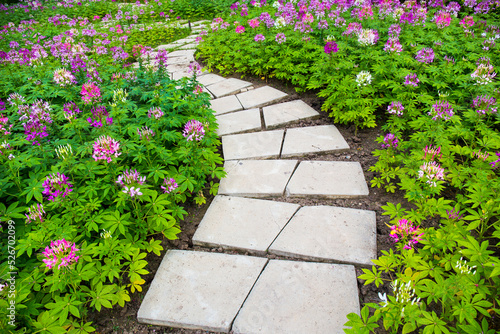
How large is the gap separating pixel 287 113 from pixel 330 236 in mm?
2004

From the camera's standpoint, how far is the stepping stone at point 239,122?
347 centimetres

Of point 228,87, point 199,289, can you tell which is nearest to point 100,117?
point 199,289

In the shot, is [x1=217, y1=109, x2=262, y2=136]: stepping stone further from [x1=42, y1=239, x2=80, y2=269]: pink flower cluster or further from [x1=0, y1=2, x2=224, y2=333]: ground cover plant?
[x1=42, y1=239, x2=80, y2=269]: pink flower cluster

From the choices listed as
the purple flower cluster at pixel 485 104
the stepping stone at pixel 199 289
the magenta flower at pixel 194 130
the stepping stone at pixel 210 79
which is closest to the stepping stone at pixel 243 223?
the stepping stone at pixel 199 289

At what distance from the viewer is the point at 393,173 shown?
2475mm

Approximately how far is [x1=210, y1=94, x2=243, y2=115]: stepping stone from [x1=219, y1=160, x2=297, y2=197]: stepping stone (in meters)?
1.21

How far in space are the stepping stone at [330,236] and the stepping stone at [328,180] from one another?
0.65ft

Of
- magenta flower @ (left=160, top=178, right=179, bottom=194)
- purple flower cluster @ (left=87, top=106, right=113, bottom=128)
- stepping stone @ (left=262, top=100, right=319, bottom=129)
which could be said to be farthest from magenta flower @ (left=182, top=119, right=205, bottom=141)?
stepping stone @ (left=262, top=100, right=319, bottom=129)

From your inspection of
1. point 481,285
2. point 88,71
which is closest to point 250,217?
point 481,285

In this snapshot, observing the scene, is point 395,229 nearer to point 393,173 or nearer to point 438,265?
point 438,265

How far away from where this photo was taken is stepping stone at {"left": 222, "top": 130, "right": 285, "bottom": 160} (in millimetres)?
3023

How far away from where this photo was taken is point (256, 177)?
2.71 meters

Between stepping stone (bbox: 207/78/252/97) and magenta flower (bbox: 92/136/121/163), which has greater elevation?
magenta flower (bbox: 92/136/121/163)

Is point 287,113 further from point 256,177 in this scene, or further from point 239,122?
point 256,177
